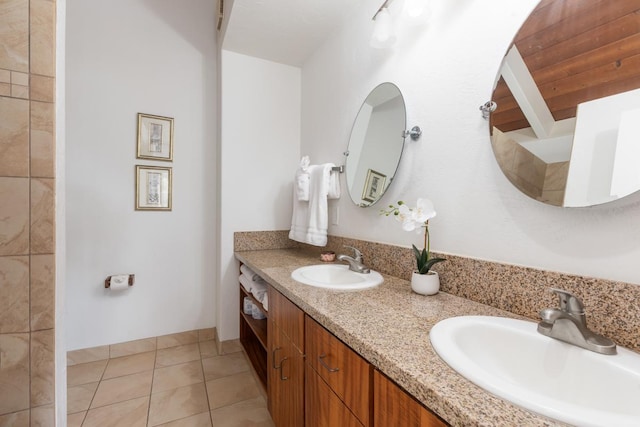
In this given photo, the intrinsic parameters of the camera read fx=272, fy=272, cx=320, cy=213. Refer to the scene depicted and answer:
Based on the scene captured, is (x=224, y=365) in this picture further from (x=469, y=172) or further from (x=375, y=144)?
(x=469, y=172)

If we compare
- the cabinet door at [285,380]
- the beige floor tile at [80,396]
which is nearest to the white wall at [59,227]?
the cabinet door at [285,380]

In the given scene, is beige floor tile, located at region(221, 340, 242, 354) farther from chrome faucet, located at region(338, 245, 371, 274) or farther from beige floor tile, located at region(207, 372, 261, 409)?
chrome faucet, located at region(338, 245, 371, 274)

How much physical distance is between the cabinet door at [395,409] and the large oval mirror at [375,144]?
3.07 ft

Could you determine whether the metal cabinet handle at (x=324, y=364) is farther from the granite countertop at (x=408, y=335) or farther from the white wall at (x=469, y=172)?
the white wall at (x=469, y=172)

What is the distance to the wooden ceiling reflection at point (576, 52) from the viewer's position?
63 cm

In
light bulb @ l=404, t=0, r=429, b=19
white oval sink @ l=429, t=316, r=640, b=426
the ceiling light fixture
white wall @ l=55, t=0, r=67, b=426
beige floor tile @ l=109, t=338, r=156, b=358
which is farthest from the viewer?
beige floor tile @ l=109, t=338, r=156, b=358

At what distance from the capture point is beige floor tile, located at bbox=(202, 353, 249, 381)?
1.82m

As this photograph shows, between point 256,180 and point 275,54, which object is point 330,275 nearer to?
point 256,180

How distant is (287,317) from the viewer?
3.54 feet

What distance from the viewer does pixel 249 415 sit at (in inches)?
57.4

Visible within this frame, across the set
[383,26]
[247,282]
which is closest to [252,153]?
[247,282]

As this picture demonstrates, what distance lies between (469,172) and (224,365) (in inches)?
77.2

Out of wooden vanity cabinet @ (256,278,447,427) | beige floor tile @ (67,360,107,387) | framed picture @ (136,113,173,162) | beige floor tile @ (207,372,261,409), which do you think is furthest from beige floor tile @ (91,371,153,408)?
framed picture @ (136,113,173,162)

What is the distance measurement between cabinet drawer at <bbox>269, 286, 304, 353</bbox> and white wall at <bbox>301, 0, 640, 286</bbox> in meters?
0.58
